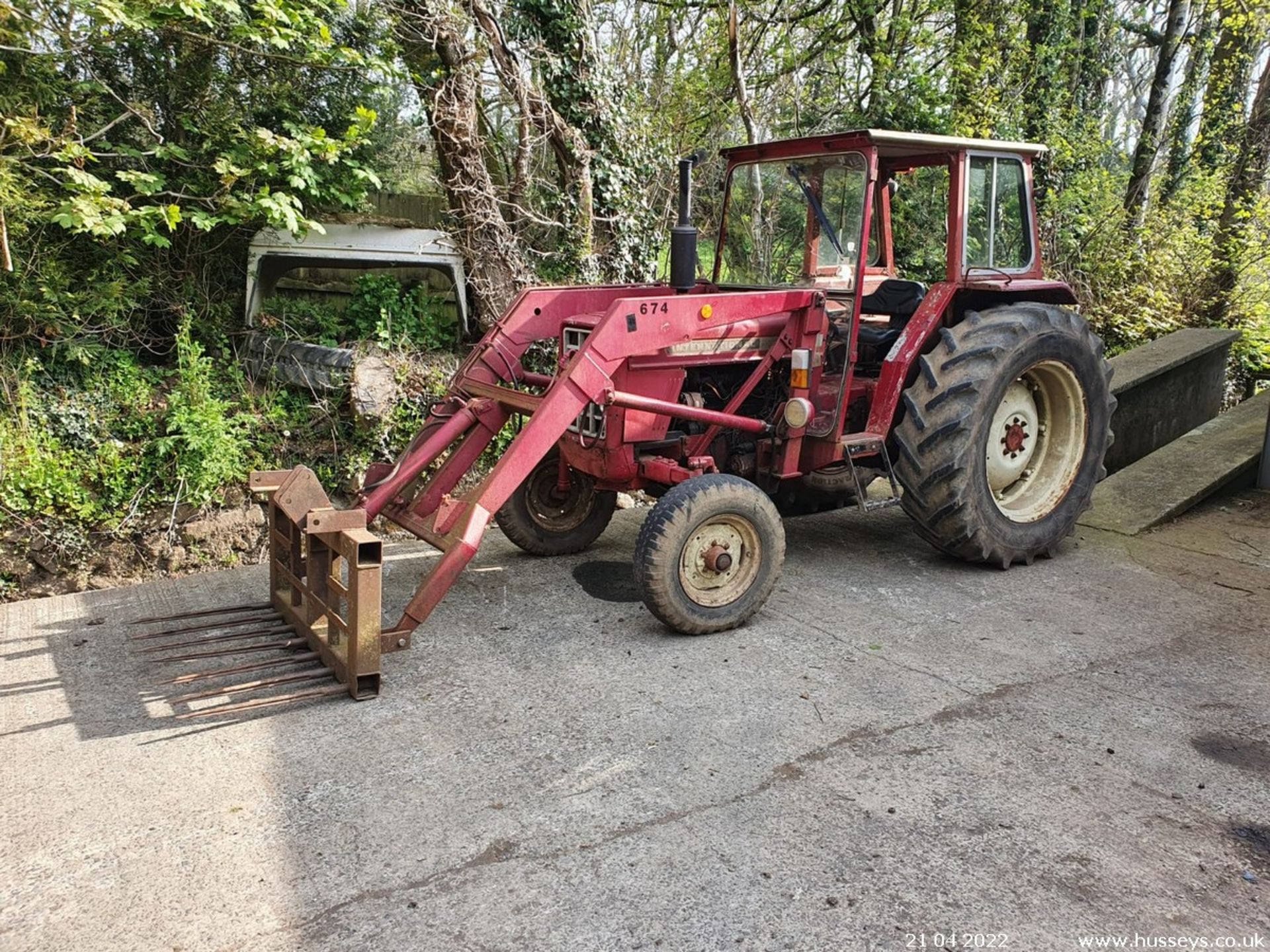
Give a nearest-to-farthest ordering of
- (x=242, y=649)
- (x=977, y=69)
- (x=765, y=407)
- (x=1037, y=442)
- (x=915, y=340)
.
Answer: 1. (x=242, y=649)
2. (x=915, y=340)
3. (x=765, y=407)
4. (x=1037, y=442)
5. (x=977, y=69)

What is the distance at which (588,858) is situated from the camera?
2871mm

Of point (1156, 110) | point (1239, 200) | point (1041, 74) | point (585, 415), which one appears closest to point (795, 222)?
point (585, 415)

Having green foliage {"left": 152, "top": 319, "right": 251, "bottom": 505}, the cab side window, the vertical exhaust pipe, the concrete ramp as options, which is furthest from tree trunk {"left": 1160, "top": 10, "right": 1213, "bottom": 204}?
green foliage {"left": 152, "top": 319, "right": 251, "bottom": 505}

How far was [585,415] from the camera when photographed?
499 centimetres

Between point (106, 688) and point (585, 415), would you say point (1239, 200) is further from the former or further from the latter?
point (106, 688)

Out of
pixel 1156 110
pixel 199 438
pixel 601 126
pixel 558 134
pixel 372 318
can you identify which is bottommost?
pixel 199 438

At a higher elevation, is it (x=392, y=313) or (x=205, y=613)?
(x=392, y=313)

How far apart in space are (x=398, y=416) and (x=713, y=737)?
11.6 ft

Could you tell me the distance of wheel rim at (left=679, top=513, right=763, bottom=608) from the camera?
14.6ft

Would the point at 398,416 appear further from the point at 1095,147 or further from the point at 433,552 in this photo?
the point at 1095,147

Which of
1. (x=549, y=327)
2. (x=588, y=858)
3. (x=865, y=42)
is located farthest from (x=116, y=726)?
(x=865, y=42)

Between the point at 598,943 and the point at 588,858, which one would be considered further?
the point at 588,858

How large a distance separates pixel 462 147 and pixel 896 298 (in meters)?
3.35

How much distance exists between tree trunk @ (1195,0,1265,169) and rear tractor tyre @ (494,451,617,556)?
8.49 m
